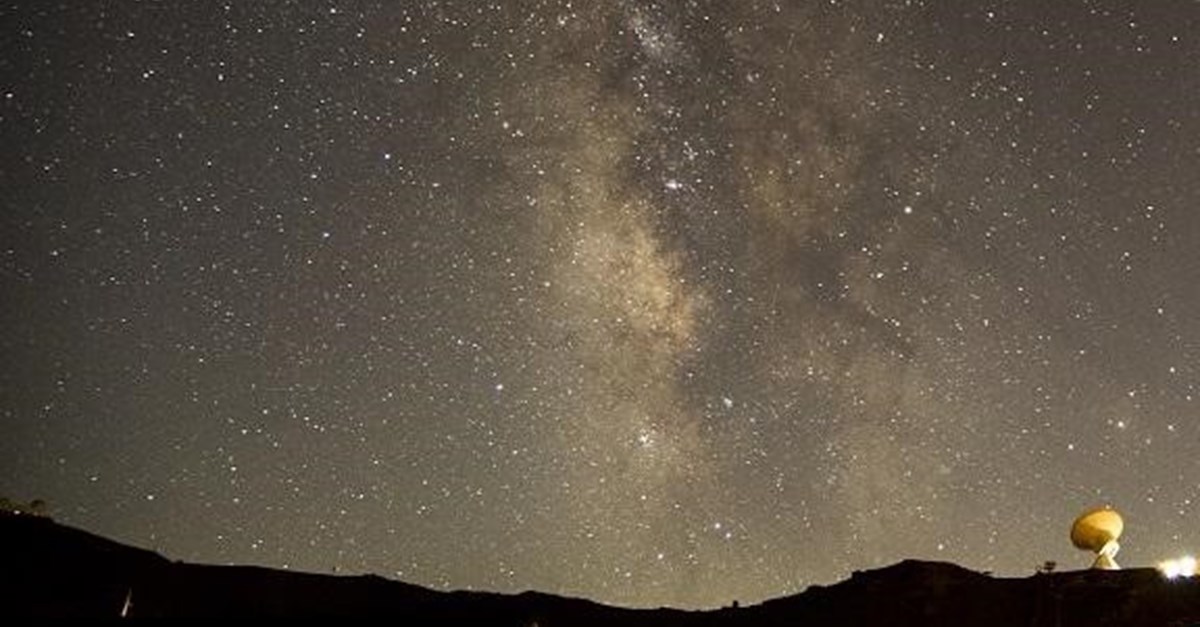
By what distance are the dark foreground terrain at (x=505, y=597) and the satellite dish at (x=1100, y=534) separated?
1731 millimetres

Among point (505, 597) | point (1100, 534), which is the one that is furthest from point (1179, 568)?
point (505, 597)

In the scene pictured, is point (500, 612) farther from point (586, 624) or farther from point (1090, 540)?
point (1090, 540)

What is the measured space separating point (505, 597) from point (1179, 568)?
1052 cm

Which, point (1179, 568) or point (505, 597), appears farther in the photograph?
point (505, 597)

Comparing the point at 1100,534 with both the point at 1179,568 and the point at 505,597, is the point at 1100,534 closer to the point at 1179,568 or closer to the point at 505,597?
the point at 1179,568

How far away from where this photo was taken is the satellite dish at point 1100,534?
14.1m

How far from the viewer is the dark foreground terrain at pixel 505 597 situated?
12.4 m

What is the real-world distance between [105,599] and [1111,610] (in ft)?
53.5

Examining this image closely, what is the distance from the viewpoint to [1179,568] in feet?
41.3

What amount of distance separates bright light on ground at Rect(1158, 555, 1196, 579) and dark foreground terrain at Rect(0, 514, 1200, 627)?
125mm

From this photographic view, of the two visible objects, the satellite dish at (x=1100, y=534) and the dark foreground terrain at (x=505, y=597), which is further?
the satellite dish at (x=1100, y=534)

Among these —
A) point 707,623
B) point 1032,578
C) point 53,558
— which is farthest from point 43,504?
point 1032,578

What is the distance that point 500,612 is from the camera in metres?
16.1

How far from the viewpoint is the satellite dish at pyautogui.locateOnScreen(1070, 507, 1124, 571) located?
46.2 feet
